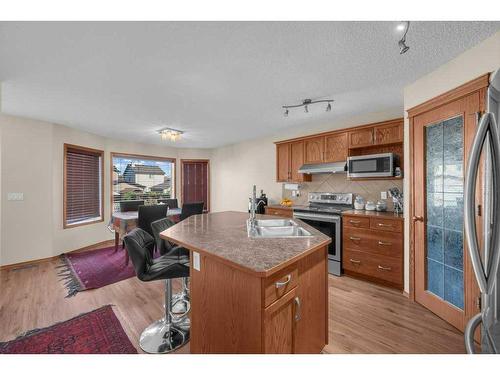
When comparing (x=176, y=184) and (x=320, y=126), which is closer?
(x=320, y=126)

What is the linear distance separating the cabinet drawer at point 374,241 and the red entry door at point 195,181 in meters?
4.16

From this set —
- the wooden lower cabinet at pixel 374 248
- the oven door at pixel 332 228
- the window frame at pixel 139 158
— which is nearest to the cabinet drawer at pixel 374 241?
the wooden lower cabinet at pixel 374 248

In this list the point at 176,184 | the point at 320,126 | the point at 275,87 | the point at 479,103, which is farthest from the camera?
the point at 176,184

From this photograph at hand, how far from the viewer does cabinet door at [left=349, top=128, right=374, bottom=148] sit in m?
3.01

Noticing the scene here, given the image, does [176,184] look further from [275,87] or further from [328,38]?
[328,38]

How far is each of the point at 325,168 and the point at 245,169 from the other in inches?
89.4

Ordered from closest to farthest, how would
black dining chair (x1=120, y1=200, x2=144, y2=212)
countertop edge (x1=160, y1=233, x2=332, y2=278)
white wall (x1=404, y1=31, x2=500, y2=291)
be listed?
1. countertop edge (x1=160, y1=233, x2=332, y2=278)
2. white wall (x1=404, y1=31, x2=500, y2=291)
3. black dining chair (x1=120, y1=200, x2=144, y2=212)

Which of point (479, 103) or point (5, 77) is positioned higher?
point (5, 77)

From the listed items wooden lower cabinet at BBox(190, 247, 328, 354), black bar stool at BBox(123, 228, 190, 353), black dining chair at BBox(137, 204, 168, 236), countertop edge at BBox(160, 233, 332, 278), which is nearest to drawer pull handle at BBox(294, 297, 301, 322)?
wooden lower cabinet at BBox(190, 247, 328, 354)

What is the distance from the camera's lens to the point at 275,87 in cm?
235

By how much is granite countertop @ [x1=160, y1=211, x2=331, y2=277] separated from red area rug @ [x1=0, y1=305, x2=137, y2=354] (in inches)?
37.7

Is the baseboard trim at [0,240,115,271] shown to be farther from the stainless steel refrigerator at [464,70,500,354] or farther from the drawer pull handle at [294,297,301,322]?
the stainless steel refrigerator at [464,70,500,354]
